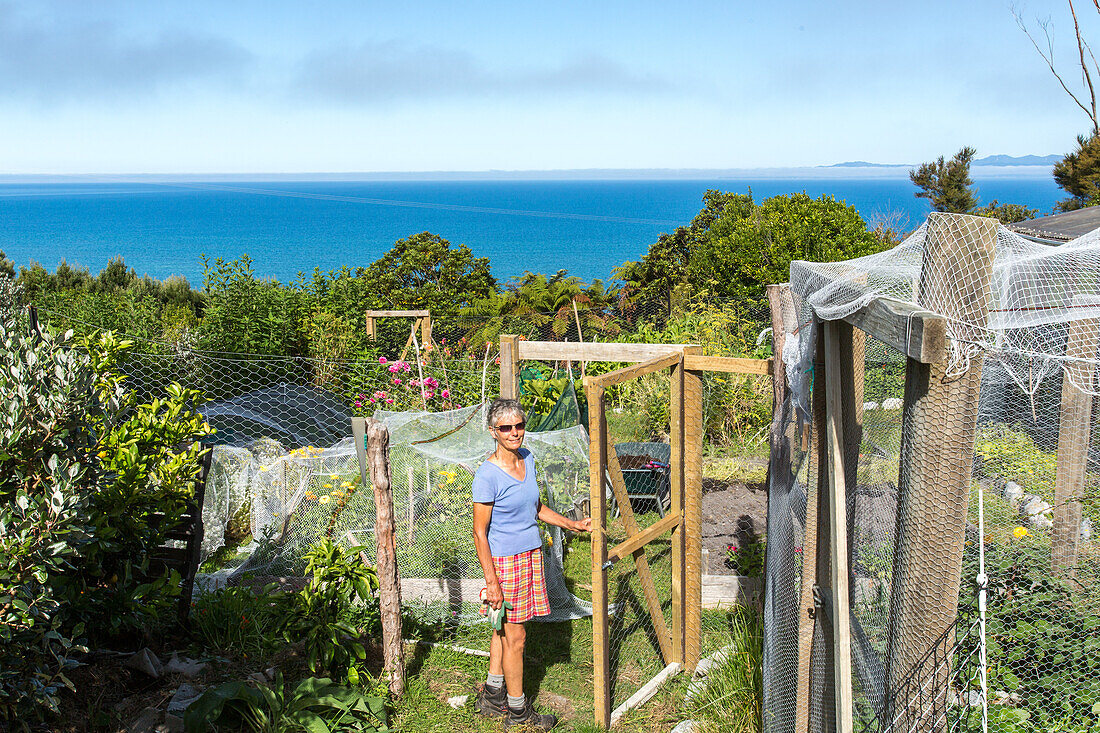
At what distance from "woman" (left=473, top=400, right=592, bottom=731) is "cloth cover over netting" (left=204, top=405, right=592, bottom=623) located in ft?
3.12

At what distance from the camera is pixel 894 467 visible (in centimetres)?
268

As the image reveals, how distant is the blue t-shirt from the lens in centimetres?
376

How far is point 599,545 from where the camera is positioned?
374cm

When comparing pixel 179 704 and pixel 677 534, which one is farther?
pixel 677 534

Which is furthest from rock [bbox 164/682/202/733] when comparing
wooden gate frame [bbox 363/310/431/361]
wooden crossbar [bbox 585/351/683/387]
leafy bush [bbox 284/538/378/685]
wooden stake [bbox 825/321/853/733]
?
wooden gate frame [bbox 363/310/431/361]

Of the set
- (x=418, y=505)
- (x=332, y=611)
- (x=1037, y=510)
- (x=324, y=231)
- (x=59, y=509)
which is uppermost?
(x=324, y=231)

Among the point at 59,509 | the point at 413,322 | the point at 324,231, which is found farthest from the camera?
the point at 324,231

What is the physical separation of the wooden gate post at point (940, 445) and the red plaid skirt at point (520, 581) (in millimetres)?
2091

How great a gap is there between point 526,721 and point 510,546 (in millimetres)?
933

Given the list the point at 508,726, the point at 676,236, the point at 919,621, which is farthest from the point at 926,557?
the point at 676,236

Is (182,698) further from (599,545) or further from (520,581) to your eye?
(599,545)

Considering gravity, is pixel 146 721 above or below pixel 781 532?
below

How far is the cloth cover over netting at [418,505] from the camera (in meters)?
Answer: 5.06

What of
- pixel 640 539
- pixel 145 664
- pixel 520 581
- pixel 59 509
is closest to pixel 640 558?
pixel 640 539
